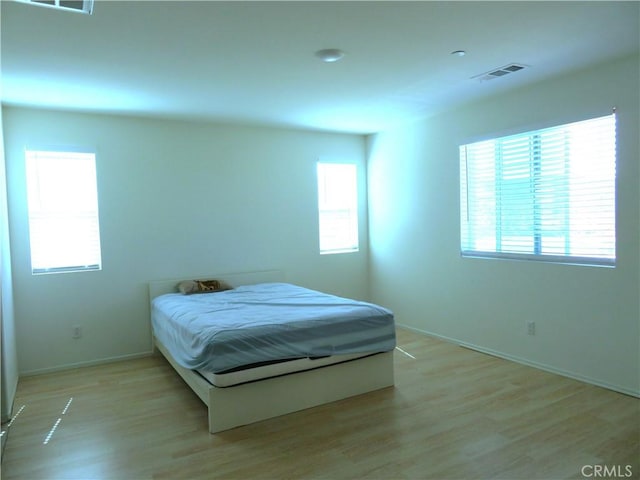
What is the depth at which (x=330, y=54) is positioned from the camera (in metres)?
2.88

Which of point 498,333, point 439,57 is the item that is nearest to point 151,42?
point 439,57

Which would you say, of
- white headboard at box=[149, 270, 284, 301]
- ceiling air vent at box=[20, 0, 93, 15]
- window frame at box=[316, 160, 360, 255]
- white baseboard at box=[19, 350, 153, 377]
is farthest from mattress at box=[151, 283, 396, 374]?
ceiling air vent at box=[20, 0, 93, 15]

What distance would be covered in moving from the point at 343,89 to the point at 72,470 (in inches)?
130

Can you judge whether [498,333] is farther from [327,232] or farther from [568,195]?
[327,232]

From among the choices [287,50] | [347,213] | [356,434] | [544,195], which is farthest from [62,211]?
[544,195]

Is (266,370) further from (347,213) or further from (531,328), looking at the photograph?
(347,213)

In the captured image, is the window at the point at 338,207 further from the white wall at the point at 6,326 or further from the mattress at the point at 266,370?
the white wall at the point at 6,326

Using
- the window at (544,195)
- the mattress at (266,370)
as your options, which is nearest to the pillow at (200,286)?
the mattress at (266,370)

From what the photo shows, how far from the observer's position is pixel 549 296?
3.79 meters

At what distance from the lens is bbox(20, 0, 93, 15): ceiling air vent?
2123mm

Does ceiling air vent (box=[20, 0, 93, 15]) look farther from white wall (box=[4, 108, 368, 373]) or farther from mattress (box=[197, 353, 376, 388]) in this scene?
white wall (box=[4, 108, 368, 373])

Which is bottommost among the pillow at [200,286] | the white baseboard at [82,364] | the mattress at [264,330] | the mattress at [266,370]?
the white baseboard at [82,364]

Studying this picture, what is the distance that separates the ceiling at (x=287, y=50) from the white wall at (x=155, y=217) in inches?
15.1

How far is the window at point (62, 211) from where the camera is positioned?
4121 millimetres
